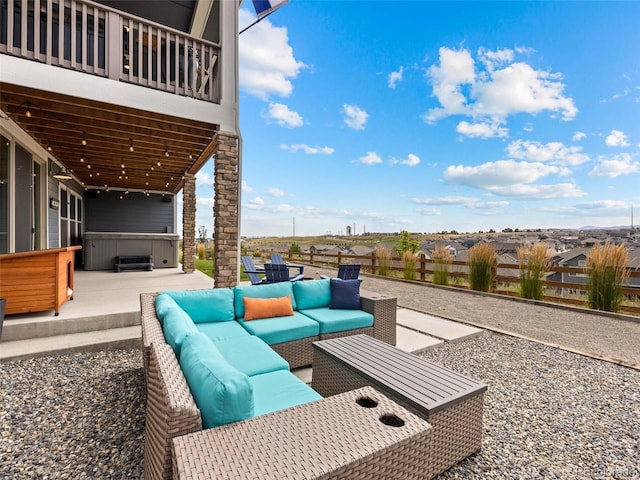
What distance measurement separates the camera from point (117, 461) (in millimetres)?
1736

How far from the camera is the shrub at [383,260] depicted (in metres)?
10.1

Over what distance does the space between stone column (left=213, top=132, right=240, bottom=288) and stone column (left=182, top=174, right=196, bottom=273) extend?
4.31 meters

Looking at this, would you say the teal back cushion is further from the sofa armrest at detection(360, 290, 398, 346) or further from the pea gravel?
the pea gravel

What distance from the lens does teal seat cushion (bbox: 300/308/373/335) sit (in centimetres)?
326

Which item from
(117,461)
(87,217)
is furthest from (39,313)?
(87,217)

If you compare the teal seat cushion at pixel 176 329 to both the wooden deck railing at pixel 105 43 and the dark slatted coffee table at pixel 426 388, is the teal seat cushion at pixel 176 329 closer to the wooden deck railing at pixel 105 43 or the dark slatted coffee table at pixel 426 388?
the dark slatted coffee table at pixel 426 388

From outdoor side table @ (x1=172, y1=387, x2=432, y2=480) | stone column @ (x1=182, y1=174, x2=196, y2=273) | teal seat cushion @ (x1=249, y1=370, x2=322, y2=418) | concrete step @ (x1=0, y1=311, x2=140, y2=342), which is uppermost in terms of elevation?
stone column @ (x1=182, y1=174, x2=196, y2=273)

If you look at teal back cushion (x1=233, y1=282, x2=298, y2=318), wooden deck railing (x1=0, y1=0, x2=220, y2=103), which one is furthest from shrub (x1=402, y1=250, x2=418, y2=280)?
wooden deck railing (x1=0, y1=0, x2=220, y2=103)

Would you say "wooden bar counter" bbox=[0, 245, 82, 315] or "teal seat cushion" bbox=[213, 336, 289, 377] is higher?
"wooden bar counter" bbox=[0, 245, 82, 315]

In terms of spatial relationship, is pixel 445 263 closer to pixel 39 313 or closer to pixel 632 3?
pixel 632 3

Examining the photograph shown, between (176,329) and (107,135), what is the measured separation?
5064 mm

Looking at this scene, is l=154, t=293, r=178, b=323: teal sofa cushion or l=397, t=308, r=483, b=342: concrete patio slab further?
l=397, t=308, r=483, b=342: concrete patio slab

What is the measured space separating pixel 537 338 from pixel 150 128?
6.75 m

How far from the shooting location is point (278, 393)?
179 centimetres
